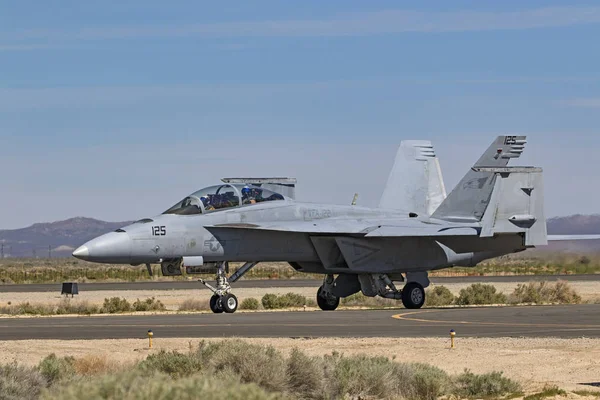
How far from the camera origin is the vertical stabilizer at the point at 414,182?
37.8 metres

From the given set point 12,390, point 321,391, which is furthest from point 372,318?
point 12,390

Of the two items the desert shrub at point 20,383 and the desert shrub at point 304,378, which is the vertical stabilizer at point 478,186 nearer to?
the desert shrub at point 304,378

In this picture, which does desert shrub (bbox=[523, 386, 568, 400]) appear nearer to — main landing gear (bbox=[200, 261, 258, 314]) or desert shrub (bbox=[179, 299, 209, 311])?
main landing gear (bbox=[200, 261, 258, 314])

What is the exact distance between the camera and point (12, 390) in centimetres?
1302

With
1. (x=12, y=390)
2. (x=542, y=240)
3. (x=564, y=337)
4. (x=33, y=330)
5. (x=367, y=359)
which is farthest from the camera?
(x=542, y=240)

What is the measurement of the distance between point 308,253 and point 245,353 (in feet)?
58.1

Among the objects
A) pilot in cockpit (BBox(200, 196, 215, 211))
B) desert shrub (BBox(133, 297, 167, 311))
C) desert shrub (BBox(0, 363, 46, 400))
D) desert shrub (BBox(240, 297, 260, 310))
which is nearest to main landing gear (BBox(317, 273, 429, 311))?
desert shrub (BBox(240, 297, 260, 310))

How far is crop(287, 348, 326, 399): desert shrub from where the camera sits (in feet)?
46.3

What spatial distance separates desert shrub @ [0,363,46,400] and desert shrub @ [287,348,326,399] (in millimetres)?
3163

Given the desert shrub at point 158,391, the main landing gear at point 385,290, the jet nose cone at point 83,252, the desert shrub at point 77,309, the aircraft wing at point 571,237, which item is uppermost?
the aircraft wing at point 571,237

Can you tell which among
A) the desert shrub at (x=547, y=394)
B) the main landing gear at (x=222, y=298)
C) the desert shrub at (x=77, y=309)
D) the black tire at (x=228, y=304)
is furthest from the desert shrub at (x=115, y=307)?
the desert shrub at (x=547, y=394)

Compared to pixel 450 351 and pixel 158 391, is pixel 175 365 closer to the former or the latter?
pixel 450 351

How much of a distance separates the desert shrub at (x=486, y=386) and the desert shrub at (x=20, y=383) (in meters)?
5.61

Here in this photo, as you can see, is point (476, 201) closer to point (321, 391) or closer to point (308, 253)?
point (308, 253)
